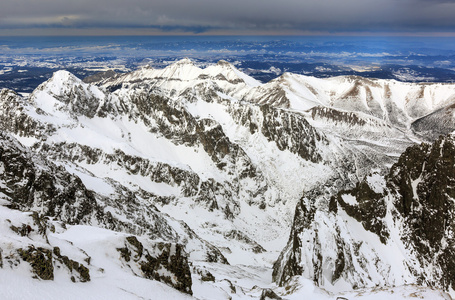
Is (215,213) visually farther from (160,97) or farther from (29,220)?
(29,220)

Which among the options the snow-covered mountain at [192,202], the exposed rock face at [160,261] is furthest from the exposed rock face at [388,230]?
the exposed rock face at [160,261]

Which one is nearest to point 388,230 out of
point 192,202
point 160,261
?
point 160,261

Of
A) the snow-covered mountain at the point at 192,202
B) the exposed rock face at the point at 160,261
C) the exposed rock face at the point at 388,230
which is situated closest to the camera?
the exposed rock face at the point at 160,261

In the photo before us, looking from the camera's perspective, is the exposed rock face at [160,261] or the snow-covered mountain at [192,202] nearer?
the exposed rock face at [160,261]

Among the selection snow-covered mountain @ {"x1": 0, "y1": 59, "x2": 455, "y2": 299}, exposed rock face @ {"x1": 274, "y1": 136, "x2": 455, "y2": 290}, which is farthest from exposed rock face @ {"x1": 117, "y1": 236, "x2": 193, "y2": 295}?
exposed rock face @ {"x1": 274, "y1": 136, "x2": 455, "y2": 290}

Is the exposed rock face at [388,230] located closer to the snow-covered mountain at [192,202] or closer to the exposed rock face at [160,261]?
the snow-covered mountain at [192,202]

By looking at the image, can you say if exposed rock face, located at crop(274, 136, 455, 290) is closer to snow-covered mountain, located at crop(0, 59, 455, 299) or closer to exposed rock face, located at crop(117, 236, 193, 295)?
snow-covered mountain, located at crop(0, 59, 455, 299)
